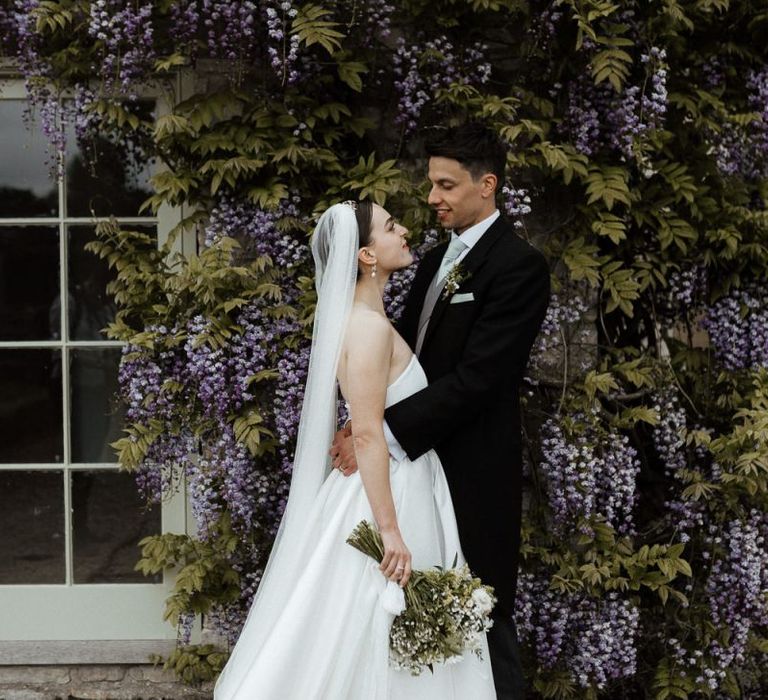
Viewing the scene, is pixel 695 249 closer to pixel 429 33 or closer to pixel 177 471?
pixel 429 33

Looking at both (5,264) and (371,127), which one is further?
(5,264)

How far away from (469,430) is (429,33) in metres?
1.89

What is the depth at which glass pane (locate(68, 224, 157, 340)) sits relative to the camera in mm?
4410

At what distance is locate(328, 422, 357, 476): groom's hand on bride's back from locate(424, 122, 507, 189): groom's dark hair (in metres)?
0.86

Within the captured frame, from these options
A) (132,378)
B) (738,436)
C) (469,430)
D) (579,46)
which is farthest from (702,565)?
(132,378)

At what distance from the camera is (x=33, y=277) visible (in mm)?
4414

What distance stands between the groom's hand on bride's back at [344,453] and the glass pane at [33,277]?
1856mm

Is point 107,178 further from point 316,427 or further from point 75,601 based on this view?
point 316,427

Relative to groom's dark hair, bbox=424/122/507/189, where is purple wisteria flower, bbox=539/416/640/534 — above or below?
below

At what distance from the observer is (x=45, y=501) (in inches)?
175

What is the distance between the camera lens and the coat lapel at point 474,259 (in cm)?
308

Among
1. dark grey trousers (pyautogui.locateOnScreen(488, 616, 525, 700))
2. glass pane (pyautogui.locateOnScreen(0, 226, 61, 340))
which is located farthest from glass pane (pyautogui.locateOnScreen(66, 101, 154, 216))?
dark grey trousers (pyautogui.locateOnScreen(488, 616, 525, 700))

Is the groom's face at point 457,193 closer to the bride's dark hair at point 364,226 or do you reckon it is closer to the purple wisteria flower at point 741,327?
the bride's dark hair at point 364,226

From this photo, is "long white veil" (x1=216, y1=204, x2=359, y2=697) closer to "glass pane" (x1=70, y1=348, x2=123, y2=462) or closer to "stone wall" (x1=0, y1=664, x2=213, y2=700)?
"stone wall" (x1=0, y1=664, x2=213, y2=700)
